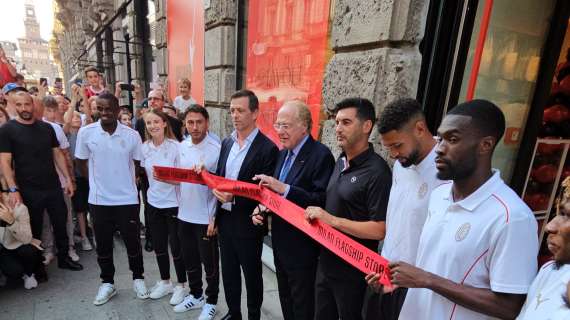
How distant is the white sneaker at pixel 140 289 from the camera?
3.30 meters

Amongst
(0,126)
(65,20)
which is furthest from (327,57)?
(65,20)

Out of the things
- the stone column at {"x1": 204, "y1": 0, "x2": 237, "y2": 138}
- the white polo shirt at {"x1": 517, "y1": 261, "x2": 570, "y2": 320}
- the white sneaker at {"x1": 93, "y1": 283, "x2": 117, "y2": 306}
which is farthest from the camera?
the stone column at {"x1": 204, "y1": 0, "x2": 237, "y2": 138}

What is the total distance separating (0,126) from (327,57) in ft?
11.4

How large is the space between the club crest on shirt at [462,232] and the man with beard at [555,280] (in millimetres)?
246

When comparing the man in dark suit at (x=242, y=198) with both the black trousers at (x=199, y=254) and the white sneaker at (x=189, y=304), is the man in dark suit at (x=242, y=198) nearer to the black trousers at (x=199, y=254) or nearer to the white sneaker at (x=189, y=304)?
the black trousers at (x=199, y=254)

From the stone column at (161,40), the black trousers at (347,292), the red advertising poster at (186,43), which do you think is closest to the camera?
the black trousers at (347,292)

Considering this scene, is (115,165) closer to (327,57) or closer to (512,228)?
(327,57)

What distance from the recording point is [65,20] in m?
25.2

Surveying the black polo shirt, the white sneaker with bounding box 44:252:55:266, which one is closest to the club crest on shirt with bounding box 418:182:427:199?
the black polo shirt

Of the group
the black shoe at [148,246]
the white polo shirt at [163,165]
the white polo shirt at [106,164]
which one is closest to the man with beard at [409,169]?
the white polo shirt at [163,165]

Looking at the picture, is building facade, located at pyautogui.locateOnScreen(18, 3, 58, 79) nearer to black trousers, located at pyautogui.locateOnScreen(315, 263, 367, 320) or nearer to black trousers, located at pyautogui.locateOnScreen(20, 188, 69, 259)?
black trousers, located at pyautogui.locateOnScreen(20, 188, 69, 259)

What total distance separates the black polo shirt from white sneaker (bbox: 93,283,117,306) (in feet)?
8.06

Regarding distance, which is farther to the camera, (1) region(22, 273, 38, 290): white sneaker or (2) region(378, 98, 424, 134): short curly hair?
(1) region(22, 273, 38, 290): white sneaker

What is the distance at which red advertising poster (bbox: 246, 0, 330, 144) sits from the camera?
3.55m
